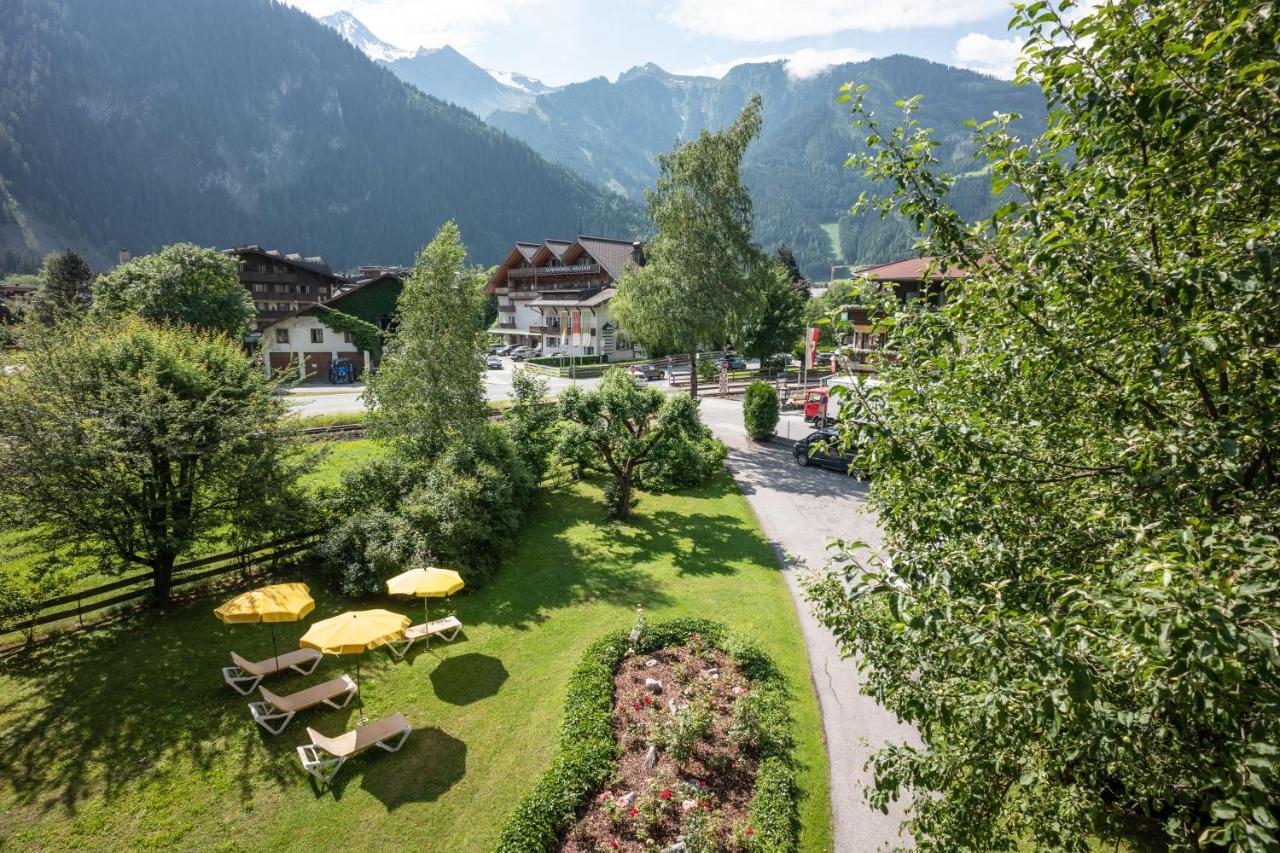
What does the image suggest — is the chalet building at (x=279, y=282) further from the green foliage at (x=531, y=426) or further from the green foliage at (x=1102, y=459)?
the green foliage at (x=1102, y=459)

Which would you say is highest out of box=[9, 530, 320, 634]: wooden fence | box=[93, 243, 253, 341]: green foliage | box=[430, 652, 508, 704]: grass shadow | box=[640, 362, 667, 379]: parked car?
box=[93, 243, 253, 341]: green foliage

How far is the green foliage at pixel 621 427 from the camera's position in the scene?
23.0 m

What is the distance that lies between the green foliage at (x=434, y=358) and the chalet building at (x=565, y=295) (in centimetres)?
3728

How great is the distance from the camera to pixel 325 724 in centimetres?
1238

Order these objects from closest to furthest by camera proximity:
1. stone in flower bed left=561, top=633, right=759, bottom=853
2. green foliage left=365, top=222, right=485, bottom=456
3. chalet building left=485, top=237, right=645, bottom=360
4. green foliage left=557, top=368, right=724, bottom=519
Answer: stone in flower bed left=561, top=633, right=759, bottom=853 → green foliage left=365, top=222, right=485, bottom=456 → green foliage left=557, top=368, right=724, bottom=519 → chalet building left=485, top=237, right=645, bottom=360

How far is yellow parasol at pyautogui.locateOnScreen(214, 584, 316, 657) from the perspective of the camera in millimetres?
12969

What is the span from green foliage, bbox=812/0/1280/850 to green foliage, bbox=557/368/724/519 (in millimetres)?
17014

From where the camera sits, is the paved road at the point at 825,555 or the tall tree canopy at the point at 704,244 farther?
the tall tree canopy at the point at 704,244

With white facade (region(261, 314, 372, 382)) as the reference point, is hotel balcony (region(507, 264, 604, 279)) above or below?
above

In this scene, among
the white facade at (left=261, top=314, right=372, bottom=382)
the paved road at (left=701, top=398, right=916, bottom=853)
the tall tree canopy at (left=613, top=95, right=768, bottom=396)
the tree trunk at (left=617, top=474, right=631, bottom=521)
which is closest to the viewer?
the paved road at (left=701, top=398, right=916, bottom=853)

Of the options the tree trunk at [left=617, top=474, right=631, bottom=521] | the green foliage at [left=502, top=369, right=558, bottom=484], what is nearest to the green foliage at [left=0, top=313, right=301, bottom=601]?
the green foliage at [left=502, top=369, right=558, bottom=484]

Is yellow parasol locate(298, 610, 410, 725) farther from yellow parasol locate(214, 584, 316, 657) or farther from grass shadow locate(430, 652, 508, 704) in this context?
grass shadow locate(430, 652, 508, 704)

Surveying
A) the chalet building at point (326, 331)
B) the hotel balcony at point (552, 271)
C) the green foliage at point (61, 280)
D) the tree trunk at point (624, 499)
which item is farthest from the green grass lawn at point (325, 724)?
the green foliage at point (61, 280)

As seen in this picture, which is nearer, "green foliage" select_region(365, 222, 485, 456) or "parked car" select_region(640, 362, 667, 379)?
"green foliage" select_region(365, 222, 485, 456)
